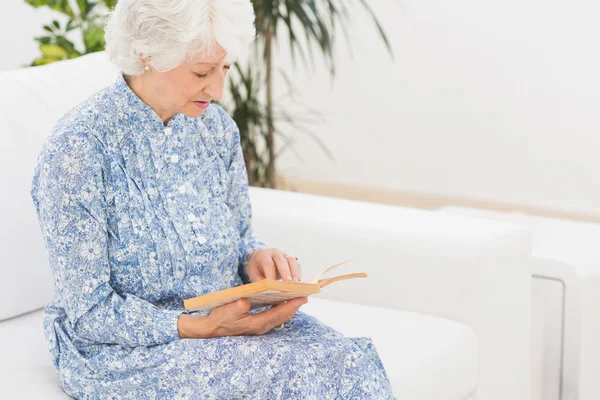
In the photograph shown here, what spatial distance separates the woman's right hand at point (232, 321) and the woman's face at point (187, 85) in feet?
1.21

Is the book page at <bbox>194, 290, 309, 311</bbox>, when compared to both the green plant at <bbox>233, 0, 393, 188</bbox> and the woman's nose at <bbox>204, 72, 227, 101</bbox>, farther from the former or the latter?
the green plant at <bbox>233, 0, 393, 188</bbox>

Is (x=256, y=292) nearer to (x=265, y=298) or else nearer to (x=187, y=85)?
(x=265, y=298)

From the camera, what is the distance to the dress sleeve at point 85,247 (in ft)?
5.27

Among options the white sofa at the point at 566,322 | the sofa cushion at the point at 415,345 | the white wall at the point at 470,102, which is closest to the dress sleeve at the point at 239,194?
the sofa cushion at the point at 415,345

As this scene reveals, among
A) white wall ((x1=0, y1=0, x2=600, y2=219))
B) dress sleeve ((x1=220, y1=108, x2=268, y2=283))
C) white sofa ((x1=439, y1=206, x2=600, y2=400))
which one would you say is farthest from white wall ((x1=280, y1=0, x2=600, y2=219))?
dress sleeve ((x1=220, y1=108, x2=268, y2=283))

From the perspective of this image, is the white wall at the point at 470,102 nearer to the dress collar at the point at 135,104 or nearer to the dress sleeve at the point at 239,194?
→ the dress sleeve at the point at 239,194

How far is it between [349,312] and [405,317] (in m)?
0.13

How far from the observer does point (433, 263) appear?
2164 millimetres

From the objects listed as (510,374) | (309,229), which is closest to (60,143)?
(309,229)

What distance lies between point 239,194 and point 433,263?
19.8 inches

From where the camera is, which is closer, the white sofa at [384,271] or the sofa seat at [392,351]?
the sofa seat at [392,351]

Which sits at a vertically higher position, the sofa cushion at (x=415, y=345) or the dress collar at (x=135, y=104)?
the dress collar at (x=135, y=104)

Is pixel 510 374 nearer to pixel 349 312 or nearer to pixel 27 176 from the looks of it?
pixel 349 312

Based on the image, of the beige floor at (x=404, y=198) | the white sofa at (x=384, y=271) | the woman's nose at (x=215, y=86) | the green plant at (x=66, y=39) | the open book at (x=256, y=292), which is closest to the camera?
the open book at (x=256, y=292)
